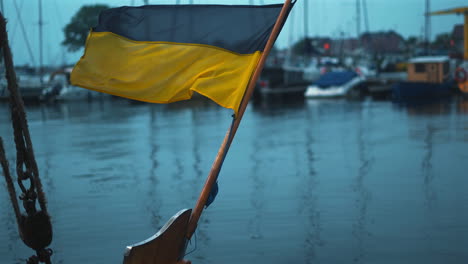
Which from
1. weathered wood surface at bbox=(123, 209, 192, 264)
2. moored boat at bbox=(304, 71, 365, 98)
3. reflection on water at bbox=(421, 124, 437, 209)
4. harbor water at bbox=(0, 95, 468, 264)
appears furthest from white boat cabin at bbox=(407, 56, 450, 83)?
weathered wood surface at bbox=(123, 209, 192, 264)

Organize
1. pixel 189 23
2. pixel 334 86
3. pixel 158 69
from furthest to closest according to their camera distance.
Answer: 1. pixel 334 86
2. pixel 189 23
3. pixel 158 69

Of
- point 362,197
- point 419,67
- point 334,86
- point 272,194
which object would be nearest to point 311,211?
point 362,197

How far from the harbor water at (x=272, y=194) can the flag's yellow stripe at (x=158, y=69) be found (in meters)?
1.95

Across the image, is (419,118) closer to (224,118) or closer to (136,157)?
(224,118)

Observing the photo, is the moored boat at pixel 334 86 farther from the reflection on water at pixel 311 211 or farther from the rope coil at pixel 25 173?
the rope coil at pixel 25 173

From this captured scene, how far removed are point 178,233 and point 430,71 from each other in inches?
1474

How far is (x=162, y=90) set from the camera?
6539 millimetres

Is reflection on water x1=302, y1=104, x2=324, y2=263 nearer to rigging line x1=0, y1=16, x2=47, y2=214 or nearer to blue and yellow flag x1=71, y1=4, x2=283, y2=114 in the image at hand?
blue and yellow flag x1=71, y1=4, x2=283, y2=114

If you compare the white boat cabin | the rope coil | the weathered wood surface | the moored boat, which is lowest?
the moored boat

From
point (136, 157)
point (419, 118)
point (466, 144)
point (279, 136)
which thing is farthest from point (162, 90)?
point (419, 118)

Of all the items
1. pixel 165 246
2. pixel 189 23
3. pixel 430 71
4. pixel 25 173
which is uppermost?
pixel 189 23

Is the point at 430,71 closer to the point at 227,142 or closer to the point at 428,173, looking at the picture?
the point at 428,173

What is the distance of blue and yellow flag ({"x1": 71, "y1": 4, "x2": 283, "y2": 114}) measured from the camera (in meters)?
6.49

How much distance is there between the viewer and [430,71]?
41344 millimetres
